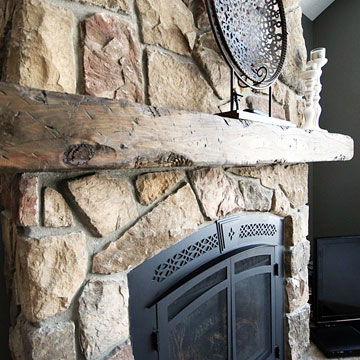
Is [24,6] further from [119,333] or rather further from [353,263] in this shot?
[353,263]

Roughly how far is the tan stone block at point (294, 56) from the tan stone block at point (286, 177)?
1.48 feet

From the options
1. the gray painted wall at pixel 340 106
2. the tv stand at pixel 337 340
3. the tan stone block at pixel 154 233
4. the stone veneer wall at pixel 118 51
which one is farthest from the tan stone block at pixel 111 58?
the gray painted wall at pixel 340 106

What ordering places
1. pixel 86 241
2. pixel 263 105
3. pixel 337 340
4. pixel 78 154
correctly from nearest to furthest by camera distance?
pixel 78 154 < pixel 86 241 < pixel 263 105 < pixel 337 340

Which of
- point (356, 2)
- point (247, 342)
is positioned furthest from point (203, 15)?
point (356, 2)

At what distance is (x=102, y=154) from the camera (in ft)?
2.15

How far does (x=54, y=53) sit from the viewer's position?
2.56 feet

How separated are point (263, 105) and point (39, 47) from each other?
3.36 feet

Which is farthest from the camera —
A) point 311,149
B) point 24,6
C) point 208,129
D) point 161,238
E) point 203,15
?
point 311,149

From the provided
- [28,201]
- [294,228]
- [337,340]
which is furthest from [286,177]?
[28,201]

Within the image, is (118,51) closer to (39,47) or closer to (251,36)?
(39,47)

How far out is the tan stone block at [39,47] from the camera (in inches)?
29.5

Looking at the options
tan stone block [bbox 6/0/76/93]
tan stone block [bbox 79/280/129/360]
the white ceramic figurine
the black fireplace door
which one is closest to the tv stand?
the black fireplace door

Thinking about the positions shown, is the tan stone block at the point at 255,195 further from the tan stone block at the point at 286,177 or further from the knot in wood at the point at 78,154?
the knot in wood at the point at 78,154

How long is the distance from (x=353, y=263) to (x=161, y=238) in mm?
1376
